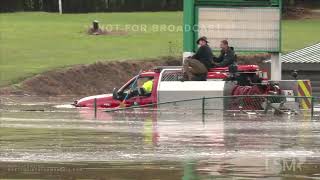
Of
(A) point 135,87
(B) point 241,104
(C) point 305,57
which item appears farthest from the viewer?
(C) point 305,57

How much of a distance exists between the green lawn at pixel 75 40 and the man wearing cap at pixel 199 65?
44.3 feet

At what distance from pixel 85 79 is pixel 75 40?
1371cm

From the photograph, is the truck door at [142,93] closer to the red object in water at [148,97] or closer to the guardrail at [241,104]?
the red object in water at [148,97]

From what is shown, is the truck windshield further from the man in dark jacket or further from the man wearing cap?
the man in dark jacket

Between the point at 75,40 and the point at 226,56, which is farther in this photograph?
the point at 75,40

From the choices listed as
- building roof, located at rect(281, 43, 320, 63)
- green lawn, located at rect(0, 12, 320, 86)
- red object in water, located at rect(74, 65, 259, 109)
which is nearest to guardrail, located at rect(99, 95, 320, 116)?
red object in water, located at rect(74, 65, 259, 109)

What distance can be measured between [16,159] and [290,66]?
87.6 ft

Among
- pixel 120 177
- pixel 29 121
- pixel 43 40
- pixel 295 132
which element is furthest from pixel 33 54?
pixel 120 177

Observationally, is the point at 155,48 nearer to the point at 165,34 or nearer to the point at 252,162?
the point at 165,34

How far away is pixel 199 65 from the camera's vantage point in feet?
84.0

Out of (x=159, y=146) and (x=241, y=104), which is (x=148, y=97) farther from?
(x=159, y=146)

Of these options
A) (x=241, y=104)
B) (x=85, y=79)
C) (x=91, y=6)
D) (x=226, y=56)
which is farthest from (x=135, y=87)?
(x=91, y=6)

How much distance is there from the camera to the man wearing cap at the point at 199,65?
25.6 metres

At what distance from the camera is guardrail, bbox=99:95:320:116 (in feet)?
80.5
